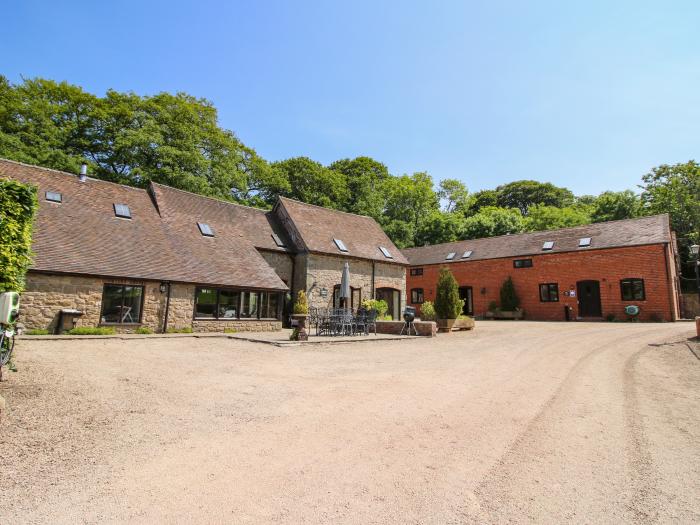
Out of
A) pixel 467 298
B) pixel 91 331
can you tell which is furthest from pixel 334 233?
pixel 467 298

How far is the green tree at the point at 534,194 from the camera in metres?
57.4

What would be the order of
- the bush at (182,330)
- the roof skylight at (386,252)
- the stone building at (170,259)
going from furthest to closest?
the roof skylight at (386,252)
the bush at (182,330)
the stone building at (170,259)

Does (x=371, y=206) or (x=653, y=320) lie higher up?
(x=371, y=206)

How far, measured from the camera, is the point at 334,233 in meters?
23.1

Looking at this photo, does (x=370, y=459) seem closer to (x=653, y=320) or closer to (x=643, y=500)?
(x=643, y=500)

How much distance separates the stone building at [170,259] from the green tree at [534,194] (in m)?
43.2

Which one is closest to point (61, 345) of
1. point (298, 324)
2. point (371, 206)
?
point (298, 324)

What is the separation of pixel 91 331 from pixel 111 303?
4.70 ft

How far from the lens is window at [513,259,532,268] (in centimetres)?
2830

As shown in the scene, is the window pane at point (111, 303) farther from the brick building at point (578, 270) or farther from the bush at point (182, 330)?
the brick building at point (578, 270)

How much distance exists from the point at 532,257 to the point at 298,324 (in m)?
21.4

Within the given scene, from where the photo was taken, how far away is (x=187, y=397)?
18.6ft

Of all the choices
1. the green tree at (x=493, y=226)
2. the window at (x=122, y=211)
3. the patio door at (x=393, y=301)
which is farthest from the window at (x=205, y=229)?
the green tree at (x=493, y=226)

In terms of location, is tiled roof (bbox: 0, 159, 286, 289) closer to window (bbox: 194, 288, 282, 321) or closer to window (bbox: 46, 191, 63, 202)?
window (bbox: 46, 191, 63, 202)
